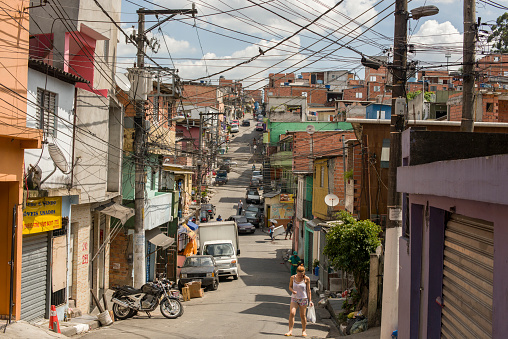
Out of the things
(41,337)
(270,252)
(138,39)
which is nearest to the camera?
(41,337)

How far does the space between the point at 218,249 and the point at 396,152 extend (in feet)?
59.1

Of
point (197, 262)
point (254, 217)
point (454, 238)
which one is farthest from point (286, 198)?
point (454, 238)

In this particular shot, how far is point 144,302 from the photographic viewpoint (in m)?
16.8

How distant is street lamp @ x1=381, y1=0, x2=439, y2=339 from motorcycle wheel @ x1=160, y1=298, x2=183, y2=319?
671 centimetres

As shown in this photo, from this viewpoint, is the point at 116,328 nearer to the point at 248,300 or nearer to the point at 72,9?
the point at 248,300

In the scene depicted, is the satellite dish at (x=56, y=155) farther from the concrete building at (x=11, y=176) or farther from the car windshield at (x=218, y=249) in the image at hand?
the car windshield at (x=218, y=249)

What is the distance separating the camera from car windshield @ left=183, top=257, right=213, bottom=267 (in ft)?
82.1

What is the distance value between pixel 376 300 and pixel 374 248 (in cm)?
191

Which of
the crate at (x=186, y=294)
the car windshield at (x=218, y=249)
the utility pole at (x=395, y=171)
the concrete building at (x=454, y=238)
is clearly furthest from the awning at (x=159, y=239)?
the concrete building at (x=454, y=238)

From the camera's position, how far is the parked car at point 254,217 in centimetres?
5687

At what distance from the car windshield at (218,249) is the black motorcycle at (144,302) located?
1190 centimetres

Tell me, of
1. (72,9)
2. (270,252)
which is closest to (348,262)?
(72,9)

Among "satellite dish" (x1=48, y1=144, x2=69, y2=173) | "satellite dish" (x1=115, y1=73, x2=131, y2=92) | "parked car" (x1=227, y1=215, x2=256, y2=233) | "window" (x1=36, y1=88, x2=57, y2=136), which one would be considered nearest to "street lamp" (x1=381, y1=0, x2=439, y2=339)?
"satellite dish" (x1=48, y1=144, x2=69, y2=173)

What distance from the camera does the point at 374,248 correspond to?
16141mm
